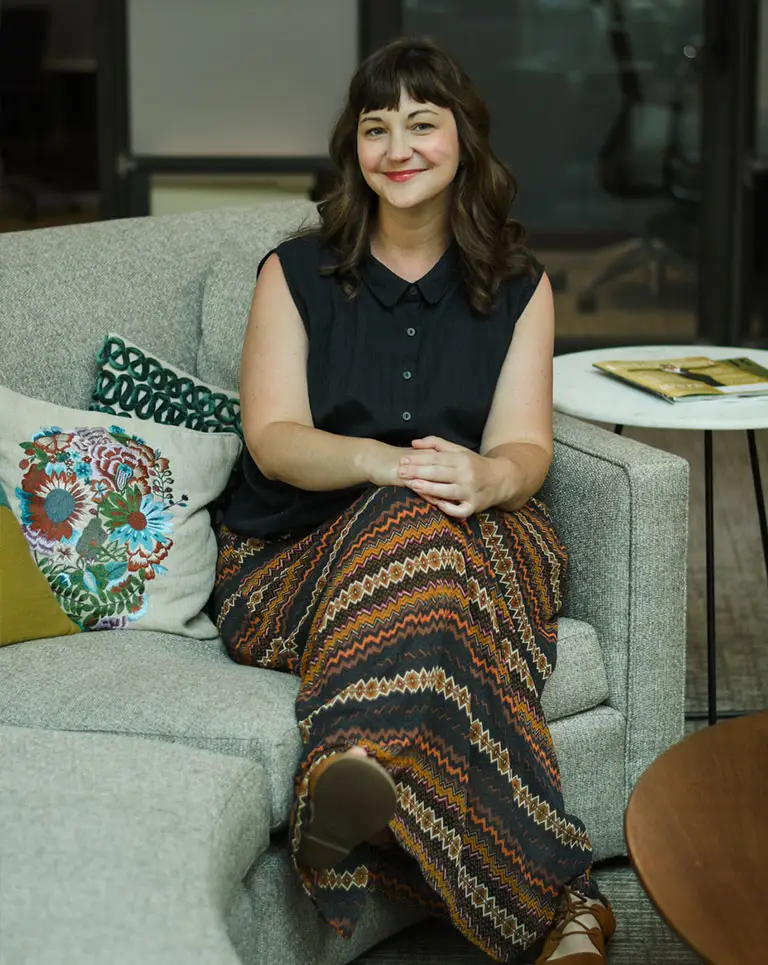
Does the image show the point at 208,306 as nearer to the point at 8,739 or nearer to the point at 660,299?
the point at 8,739

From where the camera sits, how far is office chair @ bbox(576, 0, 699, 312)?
5270 mm

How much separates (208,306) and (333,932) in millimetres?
1013

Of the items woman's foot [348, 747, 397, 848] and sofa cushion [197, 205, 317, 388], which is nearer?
woman's foot [348, 747, 397, 848]

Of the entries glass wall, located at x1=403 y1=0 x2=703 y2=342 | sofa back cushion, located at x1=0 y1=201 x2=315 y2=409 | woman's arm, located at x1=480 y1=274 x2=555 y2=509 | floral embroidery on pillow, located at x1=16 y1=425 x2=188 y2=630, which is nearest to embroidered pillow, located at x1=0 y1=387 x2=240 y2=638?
floral embroidery on pillow, located at x1=16 y1=425 x2=188 y2=630

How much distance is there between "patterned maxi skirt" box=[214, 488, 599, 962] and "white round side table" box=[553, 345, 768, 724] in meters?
0.31

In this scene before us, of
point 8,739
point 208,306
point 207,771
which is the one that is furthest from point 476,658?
point 208,306

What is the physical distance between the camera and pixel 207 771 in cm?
148

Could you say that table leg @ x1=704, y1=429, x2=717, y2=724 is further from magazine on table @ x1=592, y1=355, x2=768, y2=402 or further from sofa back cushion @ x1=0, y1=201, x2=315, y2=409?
sofa back cushion @ x1=0, y1=201, x2=315, y2=409

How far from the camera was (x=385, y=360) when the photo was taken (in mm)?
2021

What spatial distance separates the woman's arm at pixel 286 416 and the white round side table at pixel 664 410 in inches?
14.7

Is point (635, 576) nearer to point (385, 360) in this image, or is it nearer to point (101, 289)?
point (385, 360)

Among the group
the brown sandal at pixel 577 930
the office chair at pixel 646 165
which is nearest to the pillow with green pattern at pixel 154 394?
the brown sandal at pixel 577 930

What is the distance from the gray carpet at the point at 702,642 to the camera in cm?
185

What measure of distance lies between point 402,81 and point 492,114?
346cm
